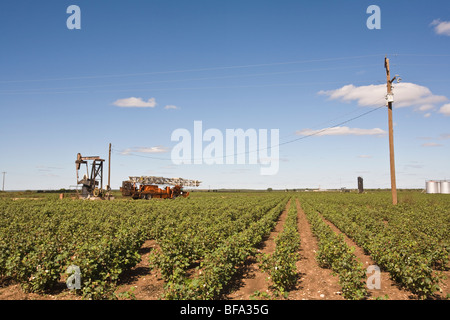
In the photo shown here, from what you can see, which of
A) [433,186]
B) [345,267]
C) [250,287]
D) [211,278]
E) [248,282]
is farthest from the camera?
[433,186]

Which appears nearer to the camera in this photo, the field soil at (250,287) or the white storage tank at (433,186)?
the field soil at (250,287)

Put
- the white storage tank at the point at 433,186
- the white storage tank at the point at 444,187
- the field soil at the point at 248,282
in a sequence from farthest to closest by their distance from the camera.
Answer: the white storage tank at the point at 433,186 < the white storage tank at the point at 444,187 < the field soil at the point at 248,282

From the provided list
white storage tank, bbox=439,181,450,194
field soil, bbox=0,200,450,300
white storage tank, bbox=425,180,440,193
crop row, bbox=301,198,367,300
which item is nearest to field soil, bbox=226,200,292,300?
field soil, bbox=0,200,450,300

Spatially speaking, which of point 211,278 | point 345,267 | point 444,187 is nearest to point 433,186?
point 444,187

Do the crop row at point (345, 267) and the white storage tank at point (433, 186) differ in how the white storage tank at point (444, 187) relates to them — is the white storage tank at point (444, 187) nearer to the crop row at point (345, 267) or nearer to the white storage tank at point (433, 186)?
the white storage tank at point (433, 186)

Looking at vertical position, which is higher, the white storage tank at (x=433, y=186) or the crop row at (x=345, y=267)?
the white storage tank at (x=433, y=186)

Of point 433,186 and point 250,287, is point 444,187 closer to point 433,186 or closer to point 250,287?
point 433,186

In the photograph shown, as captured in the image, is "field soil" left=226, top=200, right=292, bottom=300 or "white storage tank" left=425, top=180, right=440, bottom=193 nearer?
"field soil" left=226, top=200, right=292, bottom=300

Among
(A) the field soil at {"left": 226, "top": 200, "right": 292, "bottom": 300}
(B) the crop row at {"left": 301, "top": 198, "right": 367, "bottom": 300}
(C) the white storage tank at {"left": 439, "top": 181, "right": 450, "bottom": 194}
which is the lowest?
(A) the field soil at {"left": 226, "top": 200, "right": 292, "bottom": 300}

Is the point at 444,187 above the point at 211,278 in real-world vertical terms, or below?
above

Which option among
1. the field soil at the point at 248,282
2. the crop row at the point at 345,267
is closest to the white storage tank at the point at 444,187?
the crop row at the point at 345,267

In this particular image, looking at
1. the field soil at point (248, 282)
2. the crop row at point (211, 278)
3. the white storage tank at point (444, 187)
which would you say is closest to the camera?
the crop row at point (211, 278)

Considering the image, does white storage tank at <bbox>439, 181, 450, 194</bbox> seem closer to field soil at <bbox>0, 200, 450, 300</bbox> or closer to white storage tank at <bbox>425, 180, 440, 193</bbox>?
white storage tank at <bbox>425, 180, 440, 193</bbox>
